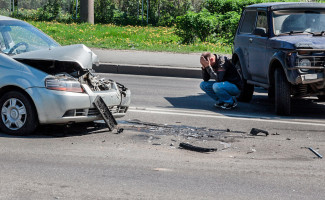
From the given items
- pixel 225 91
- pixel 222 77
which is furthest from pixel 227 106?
pixel 222 77

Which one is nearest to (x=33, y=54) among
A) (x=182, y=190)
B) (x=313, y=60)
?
(x=182, y=190)

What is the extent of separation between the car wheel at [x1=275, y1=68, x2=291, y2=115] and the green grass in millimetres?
9192

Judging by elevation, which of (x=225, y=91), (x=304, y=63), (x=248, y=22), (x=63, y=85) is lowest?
(x=225, y=91)

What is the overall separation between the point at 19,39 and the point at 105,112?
5.47 ft

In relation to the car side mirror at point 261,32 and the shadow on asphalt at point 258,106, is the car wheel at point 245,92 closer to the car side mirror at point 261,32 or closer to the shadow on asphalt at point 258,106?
the shadow on asphalt at point 258,106

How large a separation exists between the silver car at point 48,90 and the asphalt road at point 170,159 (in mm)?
247

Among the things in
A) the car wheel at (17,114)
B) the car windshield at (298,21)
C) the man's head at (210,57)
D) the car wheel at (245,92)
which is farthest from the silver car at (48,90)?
the car wheel at (245,92)

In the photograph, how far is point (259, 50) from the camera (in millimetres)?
11109

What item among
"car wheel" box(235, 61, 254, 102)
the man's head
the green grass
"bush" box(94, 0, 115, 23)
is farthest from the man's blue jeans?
"bush" box(94, 0, 115, 23)

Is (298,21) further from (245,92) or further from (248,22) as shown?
(245,92)

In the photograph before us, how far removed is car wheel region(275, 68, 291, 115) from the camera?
10078 mm

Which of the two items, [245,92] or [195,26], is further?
[195,26]

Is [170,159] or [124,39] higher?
[124,39]

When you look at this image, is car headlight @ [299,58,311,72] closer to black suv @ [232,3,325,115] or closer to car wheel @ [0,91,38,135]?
black suv @ [232,3,325,115]
